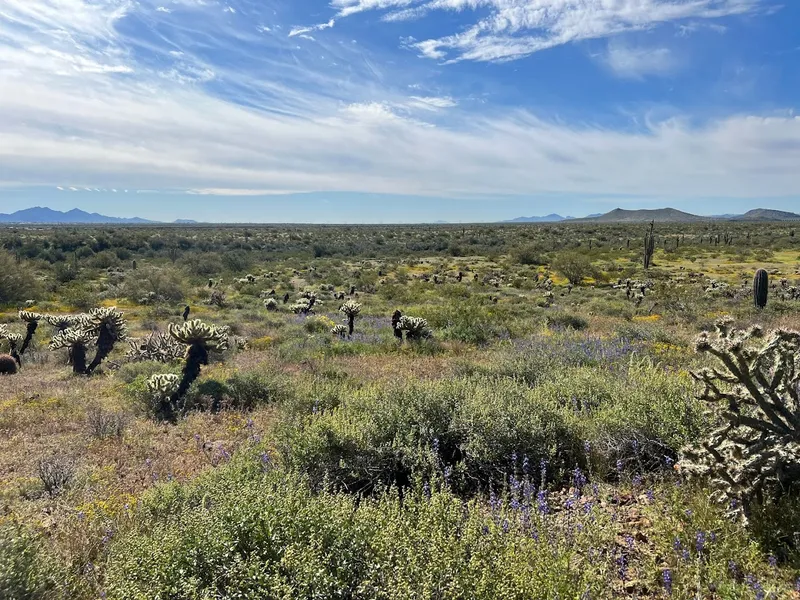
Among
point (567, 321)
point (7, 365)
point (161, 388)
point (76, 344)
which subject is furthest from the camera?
point (567, 321)

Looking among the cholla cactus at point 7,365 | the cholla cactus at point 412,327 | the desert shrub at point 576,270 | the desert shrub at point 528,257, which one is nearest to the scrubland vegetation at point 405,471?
the cholla cactus at point 7,365

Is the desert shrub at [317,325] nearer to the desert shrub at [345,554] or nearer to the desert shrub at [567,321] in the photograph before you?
the desert shrub at [567,321]

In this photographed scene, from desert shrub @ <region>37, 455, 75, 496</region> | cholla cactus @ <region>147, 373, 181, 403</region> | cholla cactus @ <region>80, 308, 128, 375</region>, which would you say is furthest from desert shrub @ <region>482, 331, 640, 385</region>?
cholla cactus @ <region>80, 308, 128, 375</region>

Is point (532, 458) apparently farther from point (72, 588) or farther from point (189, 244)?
point (189, 244)

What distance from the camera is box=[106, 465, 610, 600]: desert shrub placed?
2.43 m

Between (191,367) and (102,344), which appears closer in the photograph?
(191,367)

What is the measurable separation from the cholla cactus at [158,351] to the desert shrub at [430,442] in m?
7.02

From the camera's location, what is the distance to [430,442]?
16.4 ft

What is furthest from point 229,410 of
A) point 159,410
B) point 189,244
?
point 189,244

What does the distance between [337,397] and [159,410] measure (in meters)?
2.97

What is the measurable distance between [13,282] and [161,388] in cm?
2054

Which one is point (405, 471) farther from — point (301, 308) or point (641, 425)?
point (301, 308)

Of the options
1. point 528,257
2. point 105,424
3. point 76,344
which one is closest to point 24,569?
point 105,424

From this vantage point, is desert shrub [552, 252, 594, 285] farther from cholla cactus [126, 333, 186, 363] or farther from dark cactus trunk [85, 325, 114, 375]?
A: dark cactus trunk [85, 325, 114, 375]
